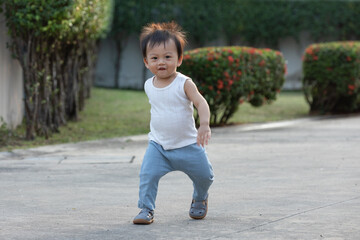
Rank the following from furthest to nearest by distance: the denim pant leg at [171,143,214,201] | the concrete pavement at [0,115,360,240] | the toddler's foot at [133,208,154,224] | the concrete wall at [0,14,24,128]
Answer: the concrete wall at [0,14,24,128]
the denim pant leg at [171,143,214,201]
the toddler's foot at [133,208,154,224]
the concrete pavement at [0,115,360,240]

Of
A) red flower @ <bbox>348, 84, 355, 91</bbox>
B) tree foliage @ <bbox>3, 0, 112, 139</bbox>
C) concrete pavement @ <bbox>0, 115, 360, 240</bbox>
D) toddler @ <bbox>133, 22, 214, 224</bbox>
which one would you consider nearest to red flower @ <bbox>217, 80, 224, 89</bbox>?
concrete pavement @ <bbox>0, 115, 360, 240</bbox>

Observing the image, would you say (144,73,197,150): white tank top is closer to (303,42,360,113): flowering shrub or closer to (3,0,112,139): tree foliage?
(3,0,112,139): tree foliage

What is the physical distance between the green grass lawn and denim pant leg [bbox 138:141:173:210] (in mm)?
4382

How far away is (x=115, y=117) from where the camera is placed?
1334cm

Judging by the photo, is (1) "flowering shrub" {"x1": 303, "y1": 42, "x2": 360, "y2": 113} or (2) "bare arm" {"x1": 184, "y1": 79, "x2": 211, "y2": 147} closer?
(2) "bare arm" {"x1": 184, "y1": 79, "x2": 211, "y2": 147}

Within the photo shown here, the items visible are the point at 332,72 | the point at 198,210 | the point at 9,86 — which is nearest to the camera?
the point at 198,210

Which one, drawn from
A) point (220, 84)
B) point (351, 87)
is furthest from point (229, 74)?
point (351, 87)

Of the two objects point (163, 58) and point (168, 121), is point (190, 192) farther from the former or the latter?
point (163, 58)

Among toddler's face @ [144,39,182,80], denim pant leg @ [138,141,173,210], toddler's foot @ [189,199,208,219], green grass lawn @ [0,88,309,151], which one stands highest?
toddler's face @ [144,39,182,80]

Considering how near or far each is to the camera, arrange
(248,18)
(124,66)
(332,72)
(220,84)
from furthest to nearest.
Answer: (124,66)
(248,18)
(332,72)
(220,84)

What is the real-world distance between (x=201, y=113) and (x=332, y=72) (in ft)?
32.9

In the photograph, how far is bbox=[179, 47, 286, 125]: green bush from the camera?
11547 millimetres

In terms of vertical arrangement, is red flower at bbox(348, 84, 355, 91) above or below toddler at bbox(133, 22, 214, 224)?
below

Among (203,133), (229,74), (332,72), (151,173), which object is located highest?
(203,133)
